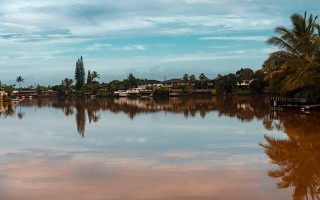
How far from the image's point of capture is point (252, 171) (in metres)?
11.1

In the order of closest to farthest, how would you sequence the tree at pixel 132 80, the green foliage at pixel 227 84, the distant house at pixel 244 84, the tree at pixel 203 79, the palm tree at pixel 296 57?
the palm tree at pixel 296 57
the green foliage at pixel 227 84
the distant house at pixel 244 84
the tree at pixel 203 79
the tree at pixel 132 80

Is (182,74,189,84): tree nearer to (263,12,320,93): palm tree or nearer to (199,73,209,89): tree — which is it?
(199,73,209,89): tree

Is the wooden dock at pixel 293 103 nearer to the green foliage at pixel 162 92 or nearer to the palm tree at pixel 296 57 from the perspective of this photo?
the palm tree at pixel 296 57

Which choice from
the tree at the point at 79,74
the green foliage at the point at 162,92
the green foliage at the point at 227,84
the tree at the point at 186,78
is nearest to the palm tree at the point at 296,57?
the green foliage at the point at 227,84

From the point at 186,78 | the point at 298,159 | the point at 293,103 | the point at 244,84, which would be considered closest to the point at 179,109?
the point at 293,103

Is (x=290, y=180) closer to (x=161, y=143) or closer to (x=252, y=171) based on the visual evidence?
(x=252, y=171)

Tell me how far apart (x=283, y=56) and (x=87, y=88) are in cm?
9071

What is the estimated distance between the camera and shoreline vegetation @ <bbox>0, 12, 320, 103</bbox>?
97.4ft

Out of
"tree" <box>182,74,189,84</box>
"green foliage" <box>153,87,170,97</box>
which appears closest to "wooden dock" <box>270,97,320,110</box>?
"green foliage" <box>153,87,170,97</box>

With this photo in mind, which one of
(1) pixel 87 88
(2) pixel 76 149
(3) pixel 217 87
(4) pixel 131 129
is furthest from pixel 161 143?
(1) pixel 87 88

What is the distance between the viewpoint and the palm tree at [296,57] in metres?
28.8

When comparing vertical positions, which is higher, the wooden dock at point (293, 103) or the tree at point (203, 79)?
the tree at point (203, 79)

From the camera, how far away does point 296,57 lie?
32562mm

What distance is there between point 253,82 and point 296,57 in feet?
172
